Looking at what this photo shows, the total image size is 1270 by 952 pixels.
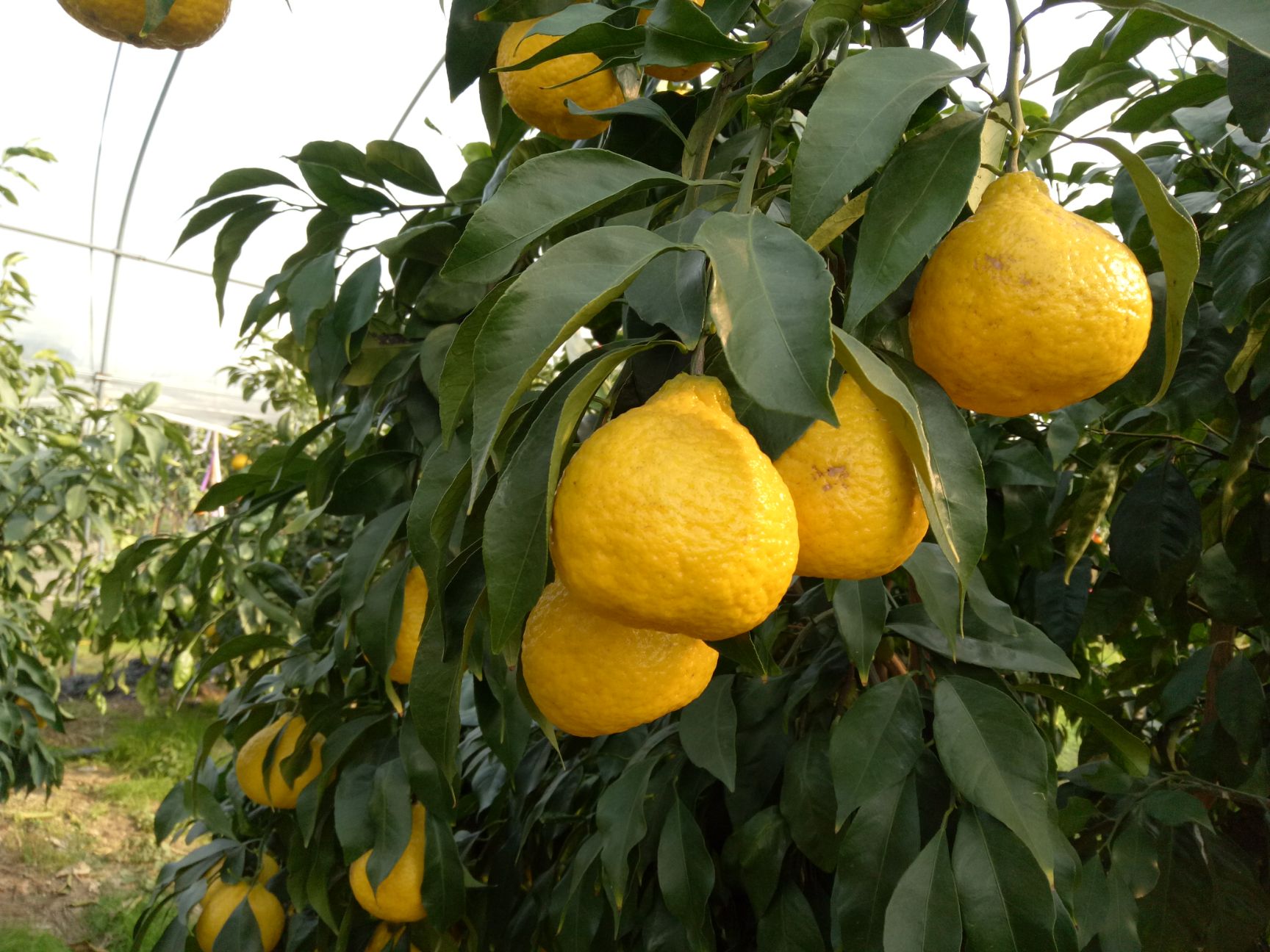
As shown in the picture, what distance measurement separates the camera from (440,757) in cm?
51

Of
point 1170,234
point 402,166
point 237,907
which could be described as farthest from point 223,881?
point 1170,234

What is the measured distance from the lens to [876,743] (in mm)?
625

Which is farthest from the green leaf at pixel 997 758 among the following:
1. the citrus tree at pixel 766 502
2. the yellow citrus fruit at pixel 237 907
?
the yellow citrus fruit at pixel 237 907

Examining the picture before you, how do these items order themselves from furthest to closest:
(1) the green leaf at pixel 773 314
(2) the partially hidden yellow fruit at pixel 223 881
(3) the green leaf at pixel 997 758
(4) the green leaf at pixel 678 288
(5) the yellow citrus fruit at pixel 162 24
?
(2) the partially hidden yellow fruit at pixel 223 881 < (5) the yellow citrus fruit at pixel 162 24 < (3) the green leaf at pixel 997 758 < (4) the green leaf at pixel 678 288 < (1) the green leaf at pixel 773 314

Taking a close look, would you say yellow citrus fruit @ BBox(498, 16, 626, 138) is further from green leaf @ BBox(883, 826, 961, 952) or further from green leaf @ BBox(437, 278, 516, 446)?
green leaf @ BBox(883, 826, 961, 952)

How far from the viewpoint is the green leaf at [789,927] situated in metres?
0.70

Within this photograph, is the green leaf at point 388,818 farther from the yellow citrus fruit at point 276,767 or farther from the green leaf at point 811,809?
the green leaf at point 811,809

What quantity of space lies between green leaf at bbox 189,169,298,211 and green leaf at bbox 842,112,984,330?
71 centimetres

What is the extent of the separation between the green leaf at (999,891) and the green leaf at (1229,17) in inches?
17.6

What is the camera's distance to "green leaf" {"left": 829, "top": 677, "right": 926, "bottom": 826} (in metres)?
0.60

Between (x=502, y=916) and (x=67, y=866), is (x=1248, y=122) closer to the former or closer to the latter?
(x=502, y=916)

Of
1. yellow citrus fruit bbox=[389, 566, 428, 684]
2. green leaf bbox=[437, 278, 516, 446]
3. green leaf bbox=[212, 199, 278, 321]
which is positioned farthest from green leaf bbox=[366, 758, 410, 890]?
green leaf bbox=[437, 278, 516, 446]

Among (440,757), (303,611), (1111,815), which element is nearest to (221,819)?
(303,611)

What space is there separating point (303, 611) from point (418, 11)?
122 inches
